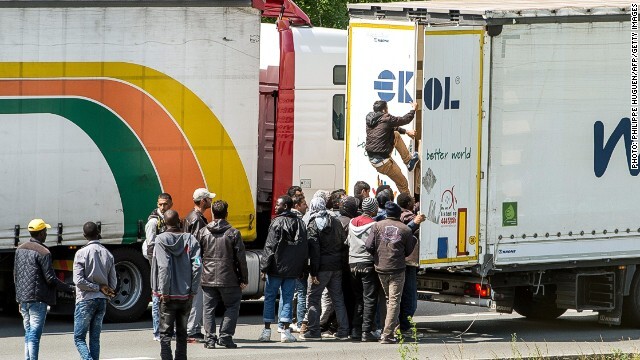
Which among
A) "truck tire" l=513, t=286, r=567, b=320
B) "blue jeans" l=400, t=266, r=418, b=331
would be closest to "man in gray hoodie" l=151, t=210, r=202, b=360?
"blue jeans" l=400, t=266, r=418, b=331

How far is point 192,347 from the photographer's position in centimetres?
1627

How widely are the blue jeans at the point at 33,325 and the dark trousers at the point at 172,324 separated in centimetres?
119

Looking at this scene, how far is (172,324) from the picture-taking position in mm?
14125

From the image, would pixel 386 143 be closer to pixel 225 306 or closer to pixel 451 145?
pixel 451 145

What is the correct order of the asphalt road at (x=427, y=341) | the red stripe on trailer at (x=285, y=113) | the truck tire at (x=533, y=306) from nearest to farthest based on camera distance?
the asphalt road at (x=427, y=341), the truck tire at (x=533, y=306), the red stripe on trailer at (x=285, y=113)

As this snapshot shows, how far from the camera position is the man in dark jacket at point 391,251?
16.0 metres

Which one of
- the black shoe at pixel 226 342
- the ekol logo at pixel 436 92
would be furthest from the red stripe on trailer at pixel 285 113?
the black shoe at pixel 226 342

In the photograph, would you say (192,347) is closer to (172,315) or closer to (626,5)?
(172,315)

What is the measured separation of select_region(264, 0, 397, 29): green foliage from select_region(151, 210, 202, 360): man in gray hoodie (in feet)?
45.4

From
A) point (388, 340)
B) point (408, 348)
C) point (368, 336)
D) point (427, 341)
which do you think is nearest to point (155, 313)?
point (368, 336)

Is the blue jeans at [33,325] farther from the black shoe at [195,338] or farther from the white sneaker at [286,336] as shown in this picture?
the white sneaker at [286,336]

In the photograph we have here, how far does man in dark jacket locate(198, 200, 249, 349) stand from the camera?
1591cm

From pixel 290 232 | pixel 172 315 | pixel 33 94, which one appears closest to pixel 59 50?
pixel 33 94

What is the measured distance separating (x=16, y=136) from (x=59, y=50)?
3.95 feet
